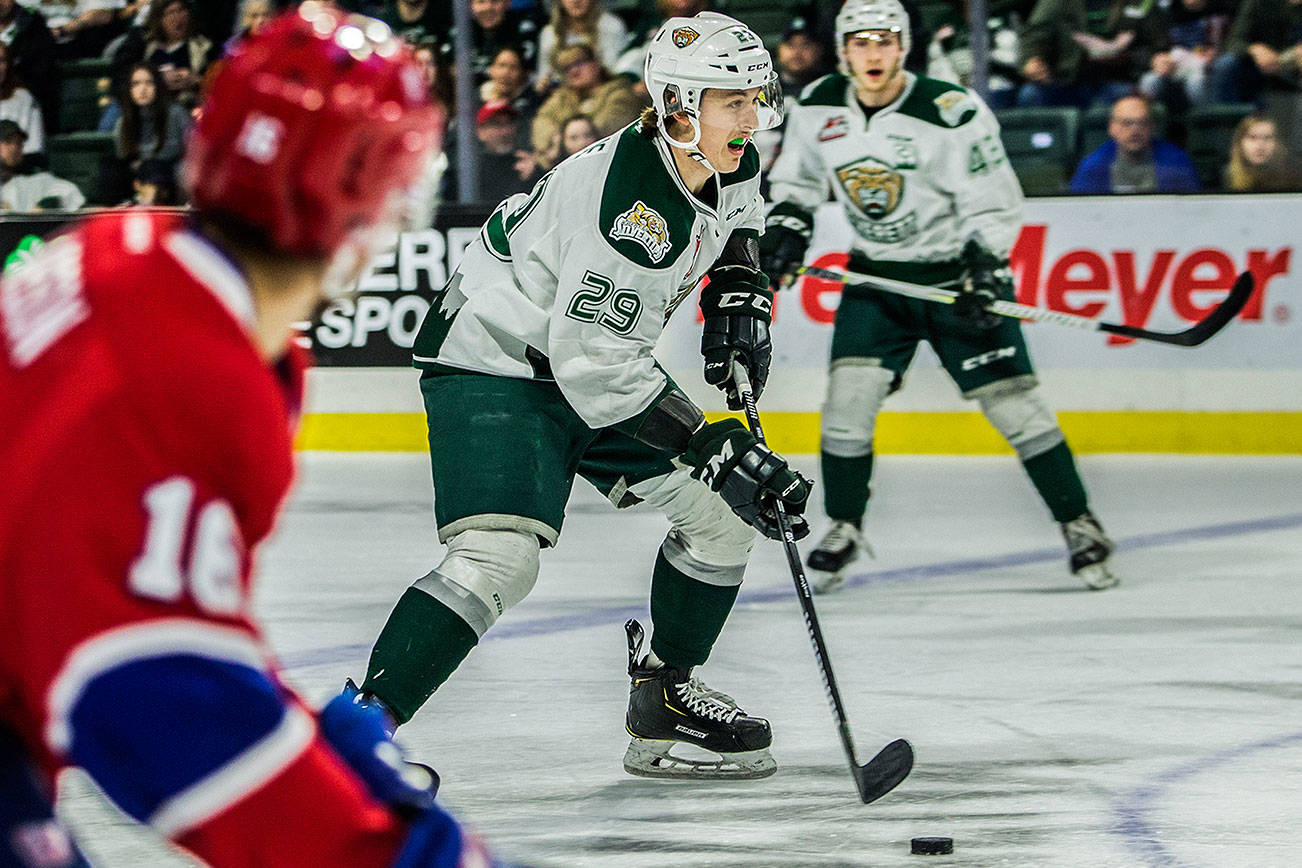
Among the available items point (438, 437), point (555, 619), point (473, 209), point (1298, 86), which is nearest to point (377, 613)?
point (555, 619)

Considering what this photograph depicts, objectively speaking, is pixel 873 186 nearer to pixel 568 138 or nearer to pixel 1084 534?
pixel 1084 534

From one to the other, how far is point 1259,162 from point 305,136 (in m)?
5.60

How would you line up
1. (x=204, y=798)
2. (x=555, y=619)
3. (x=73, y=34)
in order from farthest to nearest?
1. (x=73, y=34)
2. (x=555, y=619)
3. (x=204, y=798)

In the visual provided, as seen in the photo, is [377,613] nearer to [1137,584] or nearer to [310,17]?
[1137,584]

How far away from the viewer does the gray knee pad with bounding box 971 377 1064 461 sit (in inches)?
177

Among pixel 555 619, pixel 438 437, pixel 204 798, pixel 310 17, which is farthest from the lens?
pixel 555 619

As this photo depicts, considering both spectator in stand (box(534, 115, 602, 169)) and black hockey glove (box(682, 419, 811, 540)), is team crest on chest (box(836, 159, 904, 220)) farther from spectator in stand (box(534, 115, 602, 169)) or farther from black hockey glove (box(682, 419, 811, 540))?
spectator in stand (box(534, 115, 602, 169))

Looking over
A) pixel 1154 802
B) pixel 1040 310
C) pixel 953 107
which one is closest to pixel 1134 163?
pixel 1040 310

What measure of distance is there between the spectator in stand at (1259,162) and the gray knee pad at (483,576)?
163 inches

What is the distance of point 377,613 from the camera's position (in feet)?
13.8

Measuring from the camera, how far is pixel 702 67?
2.78 meters

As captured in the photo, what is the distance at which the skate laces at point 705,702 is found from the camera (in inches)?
115

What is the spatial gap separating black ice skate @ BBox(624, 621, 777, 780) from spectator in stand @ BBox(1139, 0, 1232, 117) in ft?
13.0

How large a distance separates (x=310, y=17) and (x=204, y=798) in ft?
1.42
